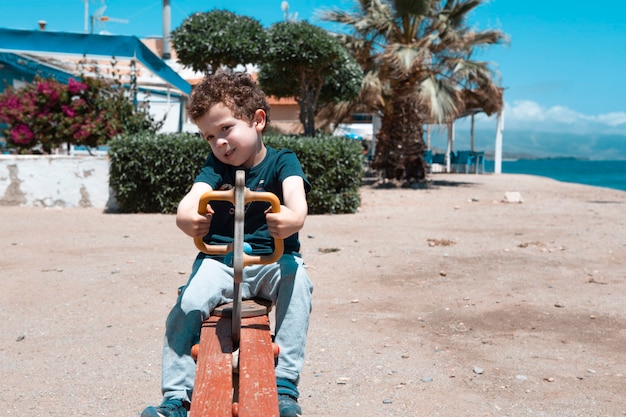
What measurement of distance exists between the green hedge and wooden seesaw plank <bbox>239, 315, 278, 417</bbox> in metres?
8.38

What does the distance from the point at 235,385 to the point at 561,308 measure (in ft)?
11.7

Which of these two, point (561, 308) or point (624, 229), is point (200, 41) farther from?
point (561, 308)

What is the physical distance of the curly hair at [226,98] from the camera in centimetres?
249

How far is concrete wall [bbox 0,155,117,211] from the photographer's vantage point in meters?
11.1

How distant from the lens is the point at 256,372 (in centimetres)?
208

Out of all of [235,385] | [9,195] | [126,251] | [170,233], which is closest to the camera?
[235,385]

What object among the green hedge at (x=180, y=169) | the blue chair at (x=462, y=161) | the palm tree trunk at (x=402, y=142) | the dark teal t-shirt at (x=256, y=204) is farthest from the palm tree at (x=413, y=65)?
the dark teal t-shirt at (x=256, y=204)

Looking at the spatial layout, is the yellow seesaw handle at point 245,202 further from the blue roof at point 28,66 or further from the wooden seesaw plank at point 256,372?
the blue roof at point 28,66

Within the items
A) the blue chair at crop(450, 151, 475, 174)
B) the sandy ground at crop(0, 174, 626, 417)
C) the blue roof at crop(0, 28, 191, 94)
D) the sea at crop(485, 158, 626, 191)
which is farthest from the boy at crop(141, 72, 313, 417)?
the blue chair at crop(450, 151, 475, 174)

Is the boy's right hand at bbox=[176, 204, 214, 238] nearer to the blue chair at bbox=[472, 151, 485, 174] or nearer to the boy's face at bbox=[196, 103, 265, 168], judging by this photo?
the boy's face at bbox=[196, 103, 265, 168]

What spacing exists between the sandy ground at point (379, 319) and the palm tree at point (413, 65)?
26.7ft

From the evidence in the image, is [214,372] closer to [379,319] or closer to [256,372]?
[256,372]

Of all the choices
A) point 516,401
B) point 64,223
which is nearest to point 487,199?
point 64,223

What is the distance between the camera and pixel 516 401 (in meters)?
3.37
